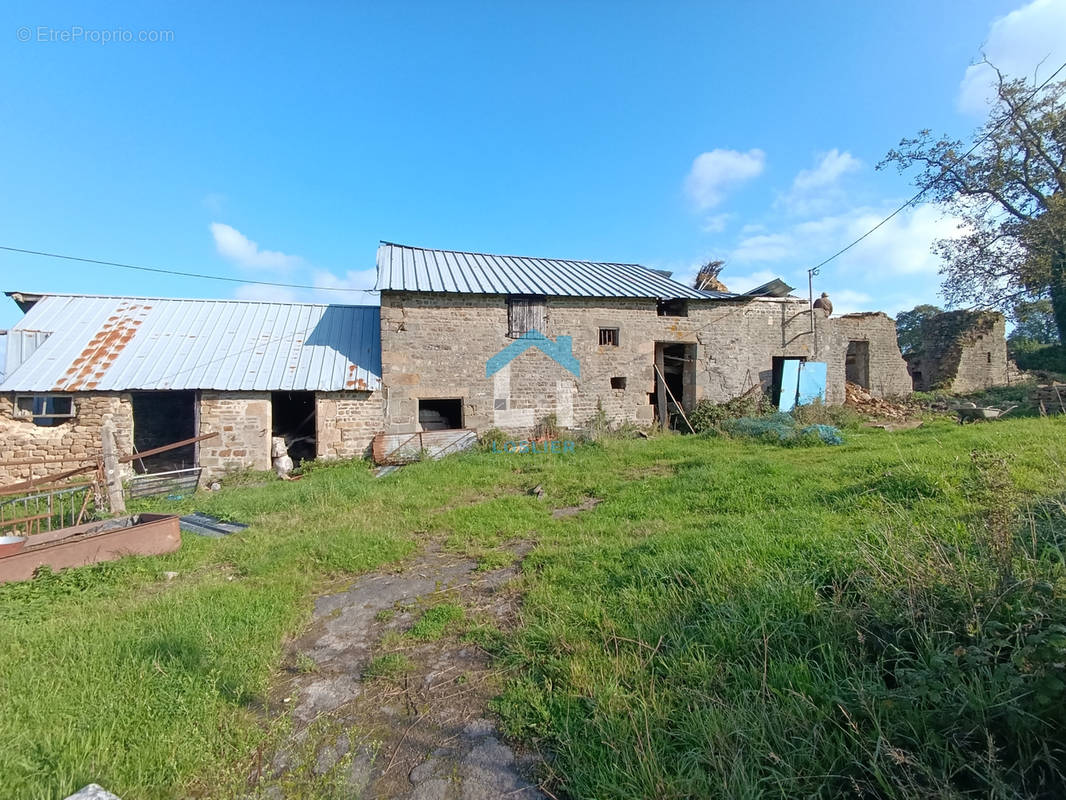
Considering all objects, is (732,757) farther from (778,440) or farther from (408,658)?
(778,440)

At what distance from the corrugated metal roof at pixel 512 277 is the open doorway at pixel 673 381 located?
171 cm

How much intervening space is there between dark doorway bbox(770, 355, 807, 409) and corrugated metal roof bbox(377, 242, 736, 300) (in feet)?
8.87

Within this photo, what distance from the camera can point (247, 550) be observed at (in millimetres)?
5047

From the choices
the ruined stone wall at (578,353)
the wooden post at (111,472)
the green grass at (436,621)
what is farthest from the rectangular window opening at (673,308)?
the wooden post at (111,472)

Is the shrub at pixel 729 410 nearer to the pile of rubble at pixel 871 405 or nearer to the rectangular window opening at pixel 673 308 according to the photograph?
the rectangular window opening at pixel 673 308

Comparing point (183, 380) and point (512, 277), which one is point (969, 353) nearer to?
point (512, 277)

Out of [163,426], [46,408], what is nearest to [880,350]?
[163,426]

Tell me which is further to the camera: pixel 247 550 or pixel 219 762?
pixel 247 550

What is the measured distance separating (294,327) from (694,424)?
1221 centimetres

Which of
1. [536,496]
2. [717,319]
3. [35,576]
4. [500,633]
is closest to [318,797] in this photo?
[500,633]

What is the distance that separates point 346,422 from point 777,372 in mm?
13070

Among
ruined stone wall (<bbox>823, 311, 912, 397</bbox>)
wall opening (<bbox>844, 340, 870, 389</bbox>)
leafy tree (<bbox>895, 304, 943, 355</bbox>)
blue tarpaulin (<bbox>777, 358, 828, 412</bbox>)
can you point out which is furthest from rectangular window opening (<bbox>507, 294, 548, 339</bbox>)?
leafy tree (<bbox>895, 304, 943, 355</bbox>)

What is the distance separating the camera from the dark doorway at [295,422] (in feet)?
38.1

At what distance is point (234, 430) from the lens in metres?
10.3
